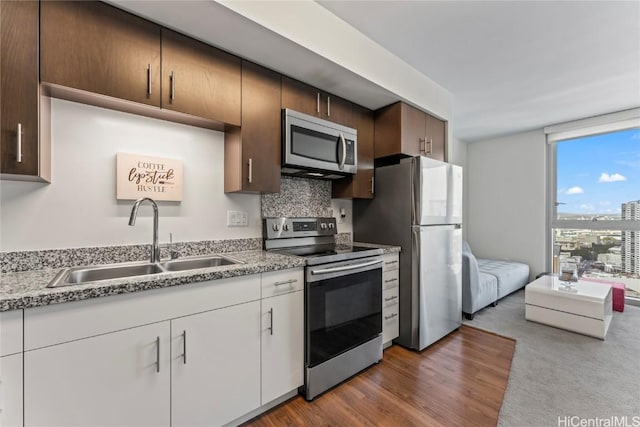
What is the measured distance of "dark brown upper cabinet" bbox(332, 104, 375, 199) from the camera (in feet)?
8.20

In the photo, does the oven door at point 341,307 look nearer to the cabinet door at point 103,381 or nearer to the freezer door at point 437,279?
the freezer door at point 437,279

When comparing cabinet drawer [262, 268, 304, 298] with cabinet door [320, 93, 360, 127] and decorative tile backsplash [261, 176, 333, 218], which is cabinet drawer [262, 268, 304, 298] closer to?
decorative tile backsplash [261, 176, 333, 218]

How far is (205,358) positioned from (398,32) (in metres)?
2.49

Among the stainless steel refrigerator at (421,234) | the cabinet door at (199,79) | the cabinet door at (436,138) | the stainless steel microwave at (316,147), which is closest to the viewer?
the cabinet door at (199,79)

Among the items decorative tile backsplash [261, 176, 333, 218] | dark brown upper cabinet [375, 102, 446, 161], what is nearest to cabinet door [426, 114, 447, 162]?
dark brown upper cabinet [375, 102, 446, 161]

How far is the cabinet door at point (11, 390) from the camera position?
0.93 metres

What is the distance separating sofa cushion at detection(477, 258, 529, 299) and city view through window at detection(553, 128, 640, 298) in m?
0.49

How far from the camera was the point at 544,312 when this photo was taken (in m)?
2.88

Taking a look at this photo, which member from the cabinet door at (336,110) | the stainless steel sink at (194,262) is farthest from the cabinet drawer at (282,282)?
the cabinet door at (336,110)

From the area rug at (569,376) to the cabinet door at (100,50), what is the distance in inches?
108

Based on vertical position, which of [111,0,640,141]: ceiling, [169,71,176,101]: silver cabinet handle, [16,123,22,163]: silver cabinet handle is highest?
[111,0,640,141]: ceiling

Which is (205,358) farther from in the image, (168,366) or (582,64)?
(582,64)

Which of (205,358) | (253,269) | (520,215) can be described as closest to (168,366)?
(205,358)

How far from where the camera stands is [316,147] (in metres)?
2.13
